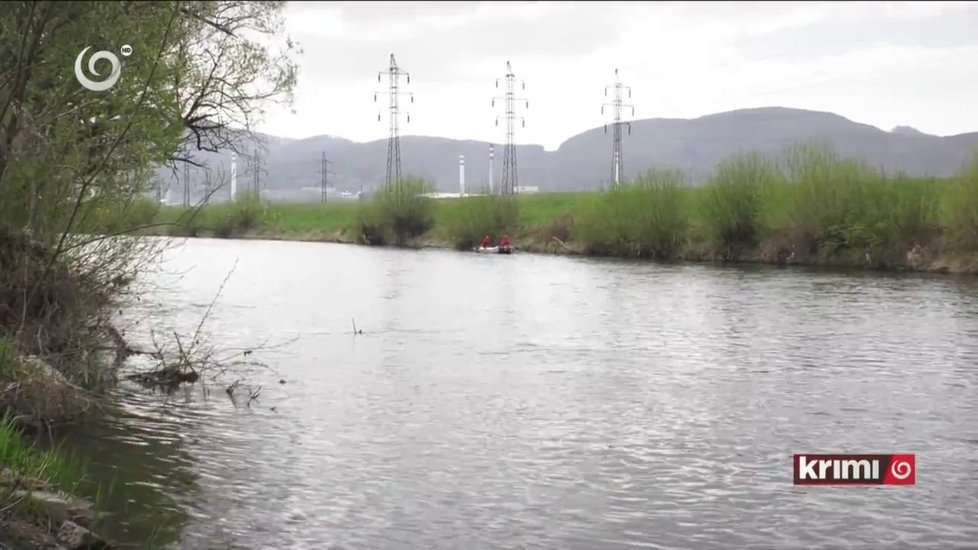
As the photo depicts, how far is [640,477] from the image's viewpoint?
1459 centimetres

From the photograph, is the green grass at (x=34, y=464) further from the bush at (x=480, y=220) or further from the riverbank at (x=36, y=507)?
the bush at (x=480, y=220)

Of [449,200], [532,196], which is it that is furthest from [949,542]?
[532,196]

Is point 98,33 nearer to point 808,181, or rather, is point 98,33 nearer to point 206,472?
point 206,472

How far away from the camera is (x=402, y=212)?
338 feet

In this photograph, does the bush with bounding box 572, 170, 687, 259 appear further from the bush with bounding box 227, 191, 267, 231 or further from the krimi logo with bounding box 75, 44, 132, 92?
the krimi logo with bounding box 75, 44, 132, 92

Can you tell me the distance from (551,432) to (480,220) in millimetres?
77173

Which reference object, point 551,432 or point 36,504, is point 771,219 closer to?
point 551,432

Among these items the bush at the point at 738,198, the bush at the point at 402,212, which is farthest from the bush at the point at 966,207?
the bush at the point at 402,212

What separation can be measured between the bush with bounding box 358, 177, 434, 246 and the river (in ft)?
216

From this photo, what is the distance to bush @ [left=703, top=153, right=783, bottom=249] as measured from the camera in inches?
2781

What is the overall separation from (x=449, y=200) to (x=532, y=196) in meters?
15.8

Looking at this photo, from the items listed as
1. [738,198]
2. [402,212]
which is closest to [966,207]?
[738,198]

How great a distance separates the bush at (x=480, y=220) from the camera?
94188mm

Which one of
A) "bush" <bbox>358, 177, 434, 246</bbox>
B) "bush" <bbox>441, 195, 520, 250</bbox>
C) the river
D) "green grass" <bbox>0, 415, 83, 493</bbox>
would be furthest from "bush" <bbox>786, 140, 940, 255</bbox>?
"green grass" <bbox>0, 415, 83, 493</bbox>
